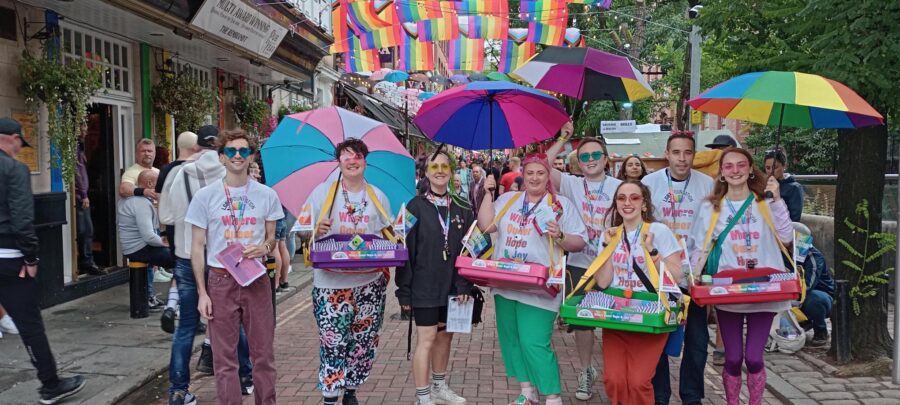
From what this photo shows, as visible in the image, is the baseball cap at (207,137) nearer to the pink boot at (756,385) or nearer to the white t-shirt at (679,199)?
the white t-shirt at (679,199)

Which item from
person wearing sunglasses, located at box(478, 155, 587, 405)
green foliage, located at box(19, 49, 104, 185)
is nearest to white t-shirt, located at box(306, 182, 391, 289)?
person wearing sunglasses, located at box(478, 155, 587, 405)

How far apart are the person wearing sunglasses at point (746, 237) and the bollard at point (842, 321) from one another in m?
2.00

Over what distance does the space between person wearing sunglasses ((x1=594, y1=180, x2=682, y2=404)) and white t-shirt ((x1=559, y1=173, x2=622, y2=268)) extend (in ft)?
3.27

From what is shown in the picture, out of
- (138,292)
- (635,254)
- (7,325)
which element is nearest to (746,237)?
(635,254)

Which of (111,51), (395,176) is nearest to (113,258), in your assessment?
(111,51)

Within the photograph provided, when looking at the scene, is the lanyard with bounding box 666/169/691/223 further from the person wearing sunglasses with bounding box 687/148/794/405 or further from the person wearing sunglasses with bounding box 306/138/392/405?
the person wearing sunglasses with bounding box 306/138/392/405

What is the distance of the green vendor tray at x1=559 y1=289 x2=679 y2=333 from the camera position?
392cm

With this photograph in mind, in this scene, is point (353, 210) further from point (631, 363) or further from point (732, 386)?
point (732, 386)

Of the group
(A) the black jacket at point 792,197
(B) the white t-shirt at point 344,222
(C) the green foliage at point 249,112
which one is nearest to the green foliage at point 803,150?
(C) the green foliage at point 249,112

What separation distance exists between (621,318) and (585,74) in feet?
7.26

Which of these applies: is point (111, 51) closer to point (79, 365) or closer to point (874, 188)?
point (79, 365)

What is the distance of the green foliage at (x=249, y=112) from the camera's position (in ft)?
46.4

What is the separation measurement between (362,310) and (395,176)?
112 cm

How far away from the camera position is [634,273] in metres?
4.12
